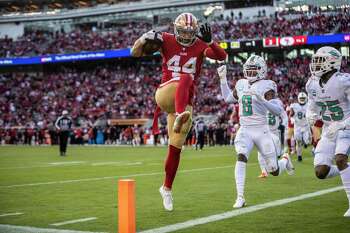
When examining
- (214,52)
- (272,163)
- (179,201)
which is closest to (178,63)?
(214,52)

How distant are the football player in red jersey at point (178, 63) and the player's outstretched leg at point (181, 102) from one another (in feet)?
0.04

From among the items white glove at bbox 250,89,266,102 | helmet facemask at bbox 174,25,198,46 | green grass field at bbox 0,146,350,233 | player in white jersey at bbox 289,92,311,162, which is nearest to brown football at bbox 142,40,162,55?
helmet facemask at bbox 174,25,198,46

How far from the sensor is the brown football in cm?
623

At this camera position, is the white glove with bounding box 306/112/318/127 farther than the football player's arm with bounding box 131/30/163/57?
Yes

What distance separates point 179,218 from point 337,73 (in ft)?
7.93

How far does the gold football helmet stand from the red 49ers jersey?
0.27 feet

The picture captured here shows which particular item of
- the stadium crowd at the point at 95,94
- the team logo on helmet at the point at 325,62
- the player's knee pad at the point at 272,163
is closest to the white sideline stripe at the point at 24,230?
the team logo on helmet at the point at 325,62

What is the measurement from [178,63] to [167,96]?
1.39 ft

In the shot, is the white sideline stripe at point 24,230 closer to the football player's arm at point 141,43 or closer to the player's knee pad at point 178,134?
the player's knee pad at point 178,134

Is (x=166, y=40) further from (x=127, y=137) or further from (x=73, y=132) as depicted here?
(x=73, y=132)

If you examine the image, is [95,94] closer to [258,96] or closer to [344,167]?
[258,96]

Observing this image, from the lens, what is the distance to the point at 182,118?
6.04 metres

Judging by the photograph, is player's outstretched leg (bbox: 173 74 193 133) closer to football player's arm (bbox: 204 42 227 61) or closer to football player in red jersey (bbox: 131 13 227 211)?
football player in red jersey (bbox: 131 13 227 211)

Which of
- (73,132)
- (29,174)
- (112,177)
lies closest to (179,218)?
(112,177)
